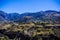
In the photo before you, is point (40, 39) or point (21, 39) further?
point (21, 39)

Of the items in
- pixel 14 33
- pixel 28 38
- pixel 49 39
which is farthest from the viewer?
pixel 14 33

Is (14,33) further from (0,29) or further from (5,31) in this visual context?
(0,29)

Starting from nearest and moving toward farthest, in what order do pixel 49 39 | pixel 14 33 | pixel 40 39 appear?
pixel 40 39, pixel 49 39, pixel 14 33

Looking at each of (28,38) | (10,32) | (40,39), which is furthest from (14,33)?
(40,39)

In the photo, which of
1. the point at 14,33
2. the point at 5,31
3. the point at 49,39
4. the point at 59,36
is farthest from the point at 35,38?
the point at 5,31

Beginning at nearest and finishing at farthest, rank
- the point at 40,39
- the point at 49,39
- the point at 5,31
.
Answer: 1. the point at 40,39
2. the point at 49,39
3. the point at 5,31

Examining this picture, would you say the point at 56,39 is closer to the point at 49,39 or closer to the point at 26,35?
the point at 49,39

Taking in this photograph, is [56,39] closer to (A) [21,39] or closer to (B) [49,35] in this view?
(B) [49,35]

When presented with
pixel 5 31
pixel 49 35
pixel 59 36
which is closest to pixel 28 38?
pixel 49 35

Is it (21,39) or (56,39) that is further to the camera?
(21,39)
